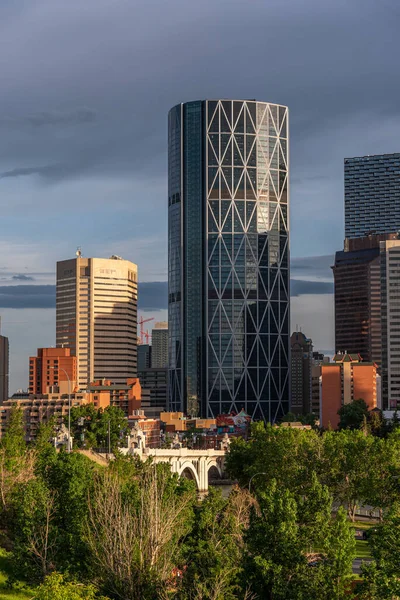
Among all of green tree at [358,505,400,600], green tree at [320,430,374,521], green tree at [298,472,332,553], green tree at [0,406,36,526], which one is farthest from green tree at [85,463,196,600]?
green tree at [320,430,374,521]

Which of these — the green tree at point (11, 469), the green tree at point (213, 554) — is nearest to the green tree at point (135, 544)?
the green tree at point (213, 554)

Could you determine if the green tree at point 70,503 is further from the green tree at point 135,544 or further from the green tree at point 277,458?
the green tree at point 277,458

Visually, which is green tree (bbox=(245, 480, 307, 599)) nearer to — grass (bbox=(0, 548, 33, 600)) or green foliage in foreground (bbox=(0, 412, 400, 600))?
green foliage in foreground (bbox=(0, 412, 400, 600))

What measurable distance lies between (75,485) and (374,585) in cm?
3140

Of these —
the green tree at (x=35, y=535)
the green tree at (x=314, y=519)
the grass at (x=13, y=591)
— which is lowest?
the grass at (x=13, y=591)

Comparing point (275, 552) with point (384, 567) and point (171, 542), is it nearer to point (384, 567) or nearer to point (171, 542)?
point (384, 567)

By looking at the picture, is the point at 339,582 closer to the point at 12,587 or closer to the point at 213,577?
the point at 213,577

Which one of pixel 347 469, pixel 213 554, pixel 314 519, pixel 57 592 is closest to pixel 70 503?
pixel 213 554

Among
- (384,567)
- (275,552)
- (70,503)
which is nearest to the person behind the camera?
(384,567)

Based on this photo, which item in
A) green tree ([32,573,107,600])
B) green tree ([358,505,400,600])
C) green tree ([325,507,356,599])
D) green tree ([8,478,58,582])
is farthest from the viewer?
green tree ([8,478,58,582])

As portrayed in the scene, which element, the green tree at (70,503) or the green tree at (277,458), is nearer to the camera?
the green tree at (70,503)

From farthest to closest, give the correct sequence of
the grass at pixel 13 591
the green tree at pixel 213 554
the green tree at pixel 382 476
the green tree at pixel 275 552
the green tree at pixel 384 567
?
the green tree at pixel 382 476
the grass at pixel 13 591
the green tree at pixel 275 552
the green tree at pixel 213 554
the green tree at pixel 384 567

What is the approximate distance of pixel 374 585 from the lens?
64.9 metres

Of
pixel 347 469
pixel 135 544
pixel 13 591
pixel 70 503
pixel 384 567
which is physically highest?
pixel 70 503
